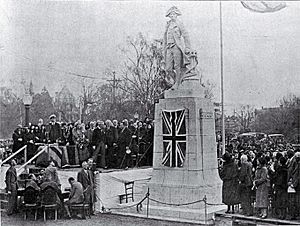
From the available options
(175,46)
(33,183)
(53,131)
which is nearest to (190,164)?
(175,46)

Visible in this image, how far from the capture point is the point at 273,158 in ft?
27.2

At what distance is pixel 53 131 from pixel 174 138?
264cm

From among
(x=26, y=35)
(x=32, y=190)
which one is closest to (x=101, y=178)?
(x=32, y=190)

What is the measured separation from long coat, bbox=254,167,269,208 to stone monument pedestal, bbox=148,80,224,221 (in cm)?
92

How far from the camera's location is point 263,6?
7012 mm

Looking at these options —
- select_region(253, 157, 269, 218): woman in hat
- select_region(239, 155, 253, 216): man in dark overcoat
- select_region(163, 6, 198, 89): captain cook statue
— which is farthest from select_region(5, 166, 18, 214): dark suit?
select_region(253, 157, 269, 218): woman in hat

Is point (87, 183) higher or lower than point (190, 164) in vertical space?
lower

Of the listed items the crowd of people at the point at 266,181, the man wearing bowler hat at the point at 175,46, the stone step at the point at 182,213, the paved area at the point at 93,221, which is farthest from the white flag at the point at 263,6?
the paved area at the point at 93,221

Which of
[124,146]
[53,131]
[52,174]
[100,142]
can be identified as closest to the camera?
[52,174]

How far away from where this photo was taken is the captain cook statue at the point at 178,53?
30.5 feet

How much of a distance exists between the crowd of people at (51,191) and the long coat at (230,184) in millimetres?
2457

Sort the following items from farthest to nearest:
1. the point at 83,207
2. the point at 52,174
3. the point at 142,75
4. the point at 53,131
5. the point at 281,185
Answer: the point at 142,75 < the point at 53,131 < the point at 52,174 < the point at 83,207 < the point at 281,185

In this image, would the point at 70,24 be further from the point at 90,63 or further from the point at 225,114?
the point at 225,114

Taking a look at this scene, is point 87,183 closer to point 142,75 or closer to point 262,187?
point 262,187
